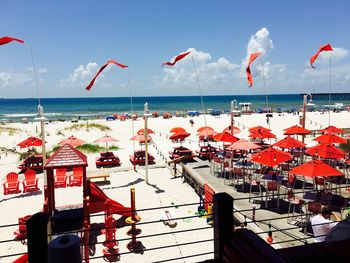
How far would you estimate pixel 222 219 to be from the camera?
12.2 ft

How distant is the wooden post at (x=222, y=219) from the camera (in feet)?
12.2

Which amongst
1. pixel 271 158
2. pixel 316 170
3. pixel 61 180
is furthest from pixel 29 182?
pixel 316 170

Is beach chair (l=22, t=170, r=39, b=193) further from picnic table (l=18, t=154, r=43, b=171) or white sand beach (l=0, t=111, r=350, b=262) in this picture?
picnic table (l=18, t=154, r=43, b=171)

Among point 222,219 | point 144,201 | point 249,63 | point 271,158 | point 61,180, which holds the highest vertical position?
point 249,63

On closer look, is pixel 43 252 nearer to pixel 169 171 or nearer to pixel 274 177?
pixel 274 177

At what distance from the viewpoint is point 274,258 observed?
268 centimetres

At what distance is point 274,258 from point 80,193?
41.7 ft

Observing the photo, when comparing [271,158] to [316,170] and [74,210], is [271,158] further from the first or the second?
[74,210]

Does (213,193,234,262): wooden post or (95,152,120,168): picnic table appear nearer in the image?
(213,193,234,262): wooden post

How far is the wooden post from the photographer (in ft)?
12.2

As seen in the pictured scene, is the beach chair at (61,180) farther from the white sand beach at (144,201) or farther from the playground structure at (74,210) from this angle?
the playground structure at (74,210)

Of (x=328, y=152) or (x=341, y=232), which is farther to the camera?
(x=328, y=152)

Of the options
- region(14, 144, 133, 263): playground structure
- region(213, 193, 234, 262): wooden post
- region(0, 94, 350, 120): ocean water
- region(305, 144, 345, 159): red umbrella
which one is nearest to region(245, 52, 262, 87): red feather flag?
region(305, 144, 345, 159): red umbrella

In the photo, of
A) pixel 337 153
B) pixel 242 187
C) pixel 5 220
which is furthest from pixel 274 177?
pixel 5 220
